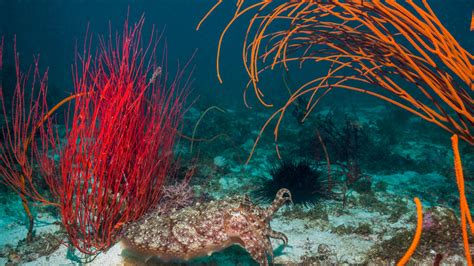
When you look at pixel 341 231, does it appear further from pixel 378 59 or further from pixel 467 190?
pixel 467 190

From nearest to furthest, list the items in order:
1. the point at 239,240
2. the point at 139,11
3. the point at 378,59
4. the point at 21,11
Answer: the point at 378,59 < the point at 239,240 < the point at 21,11 < the point at 139,11

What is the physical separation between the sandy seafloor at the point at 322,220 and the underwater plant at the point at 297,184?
17cm

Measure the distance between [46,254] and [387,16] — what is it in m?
4.13

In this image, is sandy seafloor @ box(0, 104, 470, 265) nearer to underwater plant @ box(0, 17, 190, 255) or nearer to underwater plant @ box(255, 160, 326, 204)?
underwater plant @ box(255, 160, 326, 204)

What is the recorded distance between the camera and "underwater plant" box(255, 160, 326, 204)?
4.84m

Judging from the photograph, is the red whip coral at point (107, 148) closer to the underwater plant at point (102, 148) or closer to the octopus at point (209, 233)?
the underwater plant at point (102, 148)

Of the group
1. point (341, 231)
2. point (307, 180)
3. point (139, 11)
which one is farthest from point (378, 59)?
point (139, 11)

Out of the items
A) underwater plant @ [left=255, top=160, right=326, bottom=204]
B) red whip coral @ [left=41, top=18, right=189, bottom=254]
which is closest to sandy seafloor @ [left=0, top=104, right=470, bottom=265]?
underwater plant @ [left=255, top=160, right=326, bottom=204]

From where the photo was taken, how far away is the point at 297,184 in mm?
4930

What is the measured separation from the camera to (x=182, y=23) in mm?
120250

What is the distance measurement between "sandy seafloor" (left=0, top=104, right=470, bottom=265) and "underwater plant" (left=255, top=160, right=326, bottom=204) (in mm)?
174

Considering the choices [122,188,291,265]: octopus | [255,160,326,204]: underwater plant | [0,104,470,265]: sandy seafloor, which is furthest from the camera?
[255,160,326,204]: underwater plant

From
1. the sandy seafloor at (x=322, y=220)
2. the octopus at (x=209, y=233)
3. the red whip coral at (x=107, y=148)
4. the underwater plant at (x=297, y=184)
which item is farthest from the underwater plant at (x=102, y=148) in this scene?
the underwater plant at (x=297, y=184)

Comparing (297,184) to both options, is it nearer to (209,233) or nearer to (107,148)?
(209,233)
